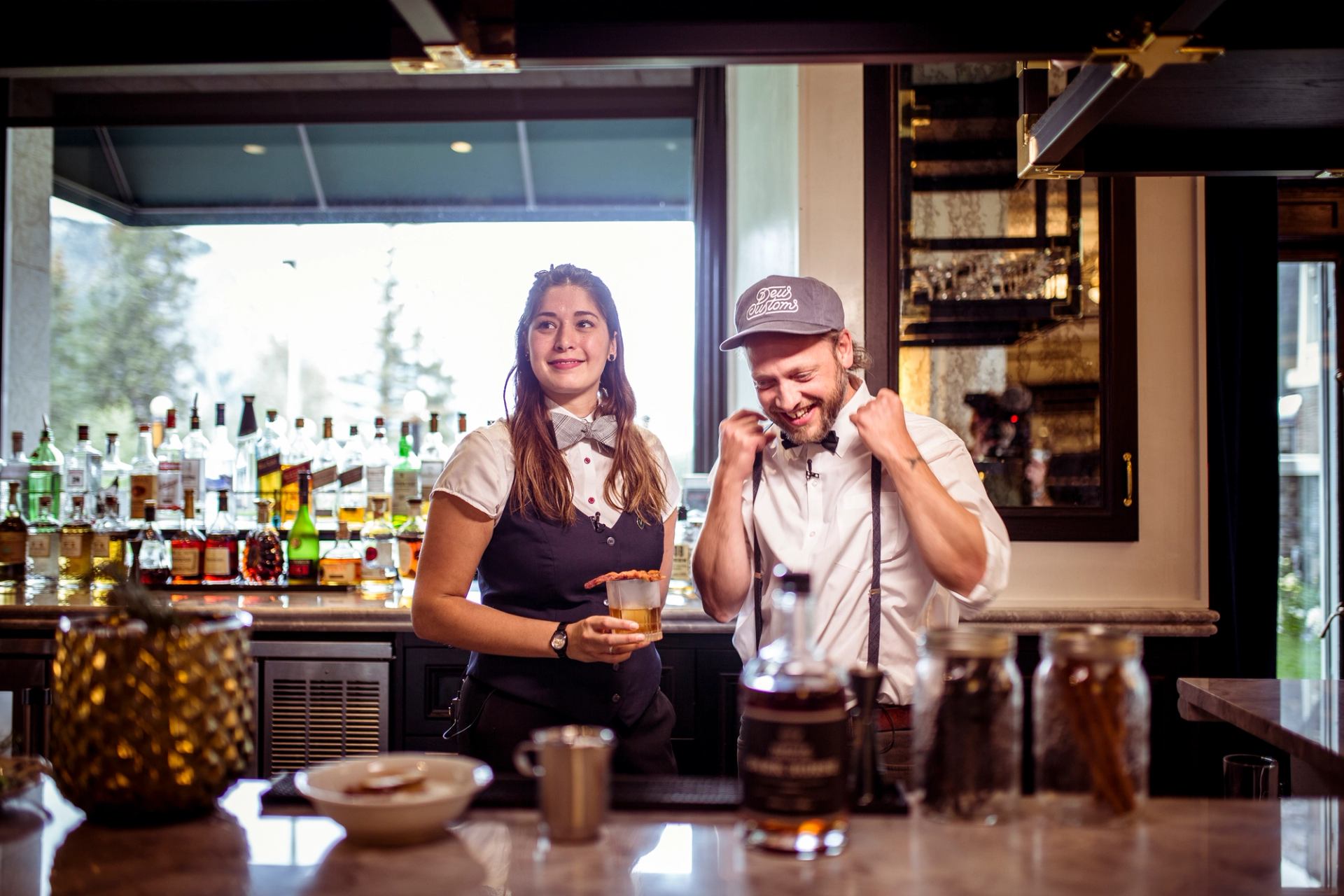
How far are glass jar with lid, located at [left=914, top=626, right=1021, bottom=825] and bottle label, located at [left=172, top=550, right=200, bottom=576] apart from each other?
9.35 ft

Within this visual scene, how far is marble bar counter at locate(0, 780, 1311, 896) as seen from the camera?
913 millimetres

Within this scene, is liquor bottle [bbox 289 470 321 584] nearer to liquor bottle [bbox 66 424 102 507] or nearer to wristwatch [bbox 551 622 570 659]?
liquor bottle [bbox 66 424 102 507]

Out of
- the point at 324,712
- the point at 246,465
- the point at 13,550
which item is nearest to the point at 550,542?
the point at 324,712

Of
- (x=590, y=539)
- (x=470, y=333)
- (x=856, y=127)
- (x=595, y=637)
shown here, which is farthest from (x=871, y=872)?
(x=470, y=333)

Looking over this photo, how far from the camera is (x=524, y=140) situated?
4727mm

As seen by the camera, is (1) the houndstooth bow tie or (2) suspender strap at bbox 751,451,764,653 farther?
(1) the houndstooth bow tie

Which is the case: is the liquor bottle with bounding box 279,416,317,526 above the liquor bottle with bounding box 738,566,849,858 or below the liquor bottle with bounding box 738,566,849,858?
above

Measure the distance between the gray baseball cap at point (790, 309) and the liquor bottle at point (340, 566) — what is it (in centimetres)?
186

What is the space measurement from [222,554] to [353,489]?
0.50 metres

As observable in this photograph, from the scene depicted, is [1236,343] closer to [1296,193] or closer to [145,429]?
[1296,193]

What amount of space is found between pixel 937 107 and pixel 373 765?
2580mm

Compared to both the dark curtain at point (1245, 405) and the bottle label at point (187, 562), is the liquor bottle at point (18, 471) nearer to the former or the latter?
the bottle label at point (187, 562)

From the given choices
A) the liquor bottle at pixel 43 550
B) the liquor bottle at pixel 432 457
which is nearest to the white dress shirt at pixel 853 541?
the liquor bottle at pixel 432 457

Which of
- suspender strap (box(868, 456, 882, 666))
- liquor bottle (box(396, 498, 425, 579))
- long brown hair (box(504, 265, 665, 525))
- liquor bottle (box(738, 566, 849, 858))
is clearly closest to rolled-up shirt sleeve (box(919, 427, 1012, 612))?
suspender strap (box(868, 456, 882, 666))
